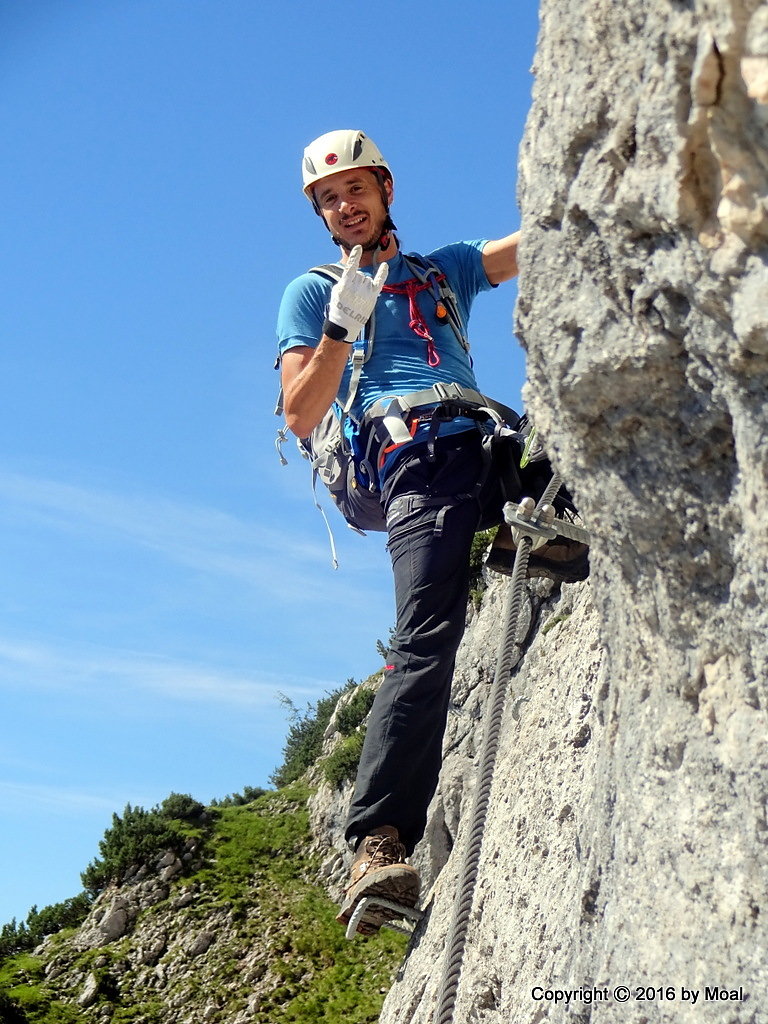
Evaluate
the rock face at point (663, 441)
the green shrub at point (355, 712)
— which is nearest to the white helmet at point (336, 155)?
the rock face at point (663, 441)

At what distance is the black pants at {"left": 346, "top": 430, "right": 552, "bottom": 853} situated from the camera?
6258mm

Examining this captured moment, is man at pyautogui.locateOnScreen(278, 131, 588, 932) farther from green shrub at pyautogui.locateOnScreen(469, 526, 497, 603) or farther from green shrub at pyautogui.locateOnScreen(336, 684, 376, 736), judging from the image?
green shrub at pyautogui.locateOnScreen(336, 684, 376, 736)

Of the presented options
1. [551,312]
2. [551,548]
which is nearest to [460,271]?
[551,548]

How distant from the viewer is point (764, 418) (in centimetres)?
271

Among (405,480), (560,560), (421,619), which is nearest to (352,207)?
(405,480)

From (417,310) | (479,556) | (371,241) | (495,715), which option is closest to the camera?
(495,715)

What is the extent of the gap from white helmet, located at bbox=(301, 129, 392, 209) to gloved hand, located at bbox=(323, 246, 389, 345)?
4.47 ft

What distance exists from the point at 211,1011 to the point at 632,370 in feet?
35.2

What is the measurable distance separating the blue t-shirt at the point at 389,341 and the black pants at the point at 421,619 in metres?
0.35

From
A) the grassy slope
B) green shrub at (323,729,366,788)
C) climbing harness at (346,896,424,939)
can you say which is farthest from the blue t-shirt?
green shrub at (323,729,366,788)

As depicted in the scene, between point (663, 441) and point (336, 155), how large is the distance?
4.81m

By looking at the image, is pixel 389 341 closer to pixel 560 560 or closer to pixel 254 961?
pixel 560 560

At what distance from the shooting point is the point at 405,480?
6594mm

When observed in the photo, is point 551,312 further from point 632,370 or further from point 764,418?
point 764,418
